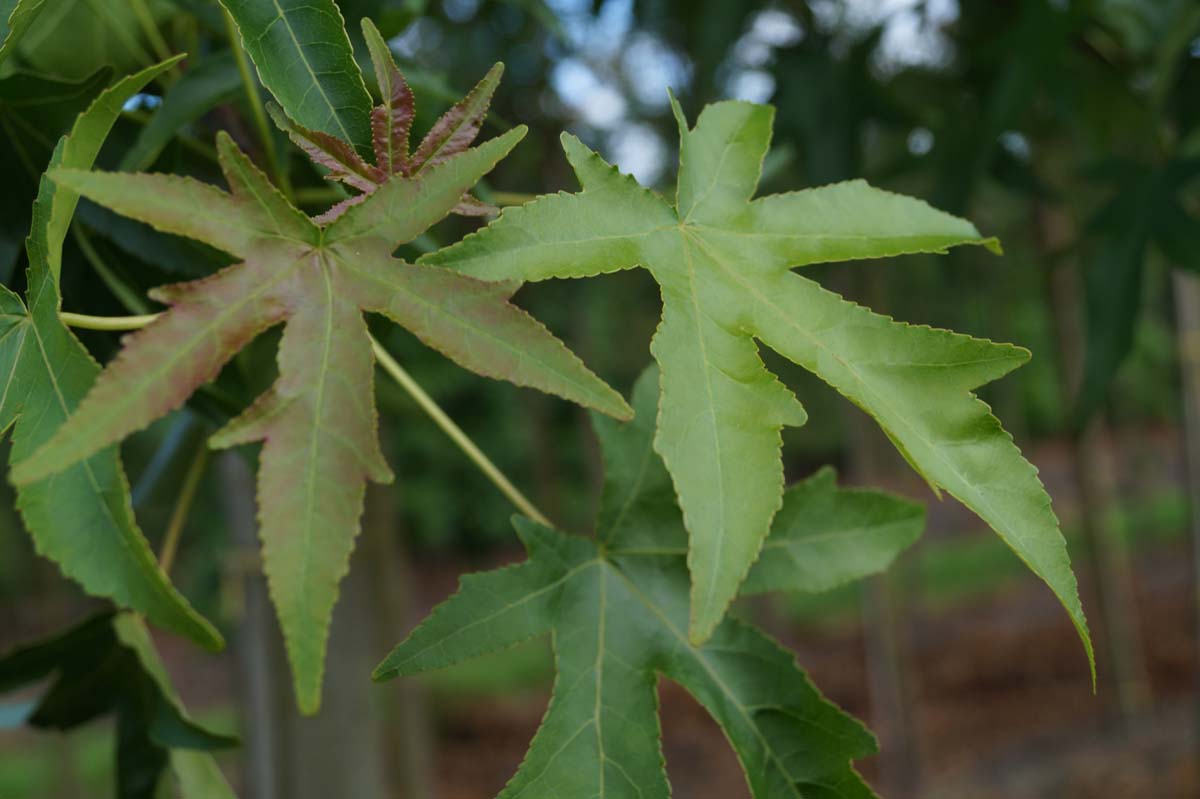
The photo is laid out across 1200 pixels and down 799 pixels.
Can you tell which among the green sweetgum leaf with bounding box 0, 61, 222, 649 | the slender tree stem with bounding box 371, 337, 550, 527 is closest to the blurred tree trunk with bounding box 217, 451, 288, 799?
the slender tree stem with bounding box 371, 337, 550, 527

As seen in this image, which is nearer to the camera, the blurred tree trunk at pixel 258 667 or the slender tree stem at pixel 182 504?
the slender tree stem at pixel 182 504

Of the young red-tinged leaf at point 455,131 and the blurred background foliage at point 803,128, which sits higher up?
the young red-tinged leaf at point 455,131

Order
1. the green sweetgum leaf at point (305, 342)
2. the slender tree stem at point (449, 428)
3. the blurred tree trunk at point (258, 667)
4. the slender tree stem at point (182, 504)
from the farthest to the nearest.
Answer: the blurred tree trunk at point (258, 667), the slender tree stem at point (182, 504), the slender tree stem at point (449, 428), the green sweetgum leaf at point (305, 342)

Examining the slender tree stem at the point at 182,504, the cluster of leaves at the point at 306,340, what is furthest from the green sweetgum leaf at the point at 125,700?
the cluster of leaves at the point at 306,340

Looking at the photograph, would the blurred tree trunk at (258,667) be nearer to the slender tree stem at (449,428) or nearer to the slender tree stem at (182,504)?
the slender tree stem at (182,504)

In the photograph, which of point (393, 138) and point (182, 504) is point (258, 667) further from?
point (393, 138)

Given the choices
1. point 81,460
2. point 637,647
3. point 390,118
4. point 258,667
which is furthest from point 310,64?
point 258,667

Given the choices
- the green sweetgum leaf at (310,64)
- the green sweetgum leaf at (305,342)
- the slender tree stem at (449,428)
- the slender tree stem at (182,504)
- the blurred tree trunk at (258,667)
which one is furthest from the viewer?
the blurred tree trunk at (258,667)
